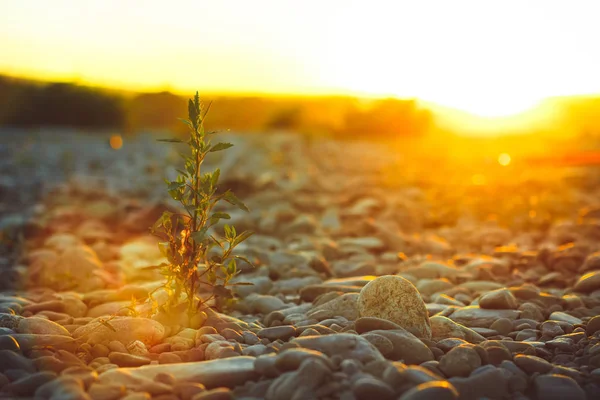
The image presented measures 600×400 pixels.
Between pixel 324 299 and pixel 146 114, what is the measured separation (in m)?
27.7

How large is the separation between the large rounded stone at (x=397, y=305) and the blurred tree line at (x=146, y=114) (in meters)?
18.8

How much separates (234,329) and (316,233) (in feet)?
13.0

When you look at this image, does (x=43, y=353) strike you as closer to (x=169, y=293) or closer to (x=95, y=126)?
(x=169, y=293)

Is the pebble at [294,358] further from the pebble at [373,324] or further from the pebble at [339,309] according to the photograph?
the pebble at [339,309]

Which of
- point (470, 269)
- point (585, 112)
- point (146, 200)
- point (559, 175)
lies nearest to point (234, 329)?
point (470, 269)

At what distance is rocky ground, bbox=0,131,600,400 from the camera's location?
9.48ft

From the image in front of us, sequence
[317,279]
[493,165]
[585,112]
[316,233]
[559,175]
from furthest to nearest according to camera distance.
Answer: [585,112], [493,165], [559,175], [316,233], [317,279]

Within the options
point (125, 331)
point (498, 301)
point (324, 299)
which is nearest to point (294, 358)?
point (125, 331)

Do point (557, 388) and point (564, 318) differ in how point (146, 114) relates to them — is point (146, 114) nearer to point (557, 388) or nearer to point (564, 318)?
point (564, 318)

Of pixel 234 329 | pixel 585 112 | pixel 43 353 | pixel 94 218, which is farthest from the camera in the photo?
pixel 585 112

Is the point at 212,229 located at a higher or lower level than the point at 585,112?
lower

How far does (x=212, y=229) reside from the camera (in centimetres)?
779

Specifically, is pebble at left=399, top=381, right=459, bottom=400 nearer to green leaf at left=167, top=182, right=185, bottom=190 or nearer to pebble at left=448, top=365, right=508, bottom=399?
pebble at left=448, top=365, right=508, bottom=399

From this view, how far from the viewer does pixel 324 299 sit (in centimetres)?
434
